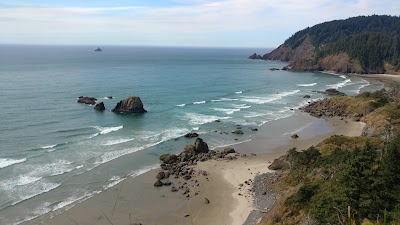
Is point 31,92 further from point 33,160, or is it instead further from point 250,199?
point 250,199

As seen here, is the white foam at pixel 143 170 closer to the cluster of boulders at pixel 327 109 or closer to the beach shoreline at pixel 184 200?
the beach shoreline at pixel 184 200

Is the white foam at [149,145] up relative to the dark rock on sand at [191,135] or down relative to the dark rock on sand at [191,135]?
down

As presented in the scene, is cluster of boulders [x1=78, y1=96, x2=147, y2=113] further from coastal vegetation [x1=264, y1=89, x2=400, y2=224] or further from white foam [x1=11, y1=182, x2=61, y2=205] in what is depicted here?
coastal vegetation [x1=264, y1=89, x2=400, y2=224]

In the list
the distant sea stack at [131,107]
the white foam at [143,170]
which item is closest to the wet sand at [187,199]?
the white foam at [143,170]

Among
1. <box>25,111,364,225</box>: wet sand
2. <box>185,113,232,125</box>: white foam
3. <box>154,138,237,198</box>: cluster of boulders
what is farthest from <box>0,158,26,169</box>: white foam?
<box>185,113,232,125</box>: white foam

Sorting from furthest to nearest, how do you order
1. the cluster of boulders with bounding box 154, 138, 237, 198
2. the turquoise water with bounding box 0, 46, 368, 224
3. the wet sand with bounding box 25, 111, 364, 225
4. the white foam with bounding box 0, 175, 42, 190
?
1. the cluster of boulders with bounding box 154, 138, 237, 198
2. the turquoise water with bounding box 0, 46, 368, 224
3. the white foam with bounding box 0, 175, 42, 190
4. the wet sand with bounding box 25, 111, 364, 225

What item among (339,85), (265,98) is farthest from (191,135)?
(339,85)
